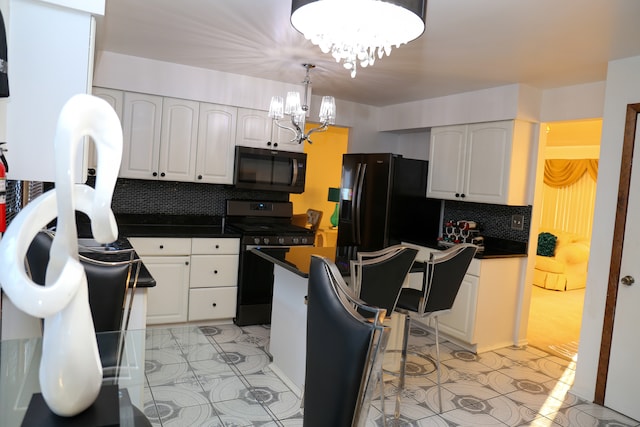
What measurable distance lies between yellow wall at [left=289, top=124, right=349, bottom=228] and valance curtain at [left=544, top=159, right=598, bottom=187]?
12.2ft

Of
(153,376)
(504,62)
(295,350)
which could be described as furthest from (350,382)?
(504,62)

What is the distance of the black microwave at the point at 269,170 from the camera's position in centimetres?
426

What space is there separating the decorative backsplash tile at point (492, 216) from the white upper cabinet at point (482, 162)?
0.21 m

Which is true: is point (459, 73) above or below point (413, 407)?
above

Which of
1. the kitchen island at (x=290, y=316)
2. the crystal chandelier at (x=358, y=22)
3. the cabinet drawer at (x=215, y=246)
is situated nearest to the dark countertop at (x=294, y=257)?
the kitchen island at (x=290, y=316)

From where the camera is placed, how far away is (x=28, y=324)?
6.67ft

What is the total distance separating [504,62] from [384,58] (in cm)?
84

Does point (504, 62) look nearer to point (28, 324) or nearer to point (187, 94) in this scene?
point (187, 94)

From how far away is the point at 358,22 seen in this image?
172 centimetres

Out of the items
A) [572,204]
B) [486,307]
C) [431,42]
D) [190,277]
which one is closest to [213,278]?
[190,277]

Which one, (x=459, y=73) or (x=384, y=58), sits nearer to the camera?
(x=384, y=58)

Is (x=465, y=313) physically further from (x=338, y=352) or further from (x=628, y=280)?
(x=338, y=352)

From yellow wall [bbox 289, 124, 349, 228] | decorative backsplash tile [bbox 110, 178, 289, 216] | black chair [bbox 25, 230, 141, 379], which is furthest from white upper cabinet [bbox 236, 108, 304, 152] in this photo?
yellow wall [bbox 289, 124, 349, 228]

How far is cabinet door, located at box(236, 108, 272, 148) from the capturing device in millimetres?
4293
